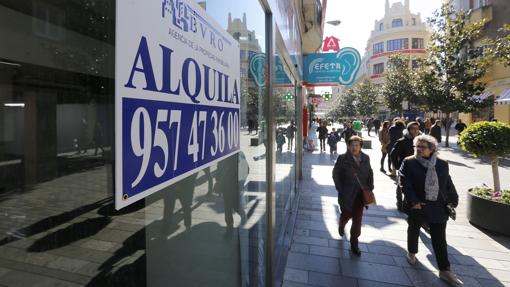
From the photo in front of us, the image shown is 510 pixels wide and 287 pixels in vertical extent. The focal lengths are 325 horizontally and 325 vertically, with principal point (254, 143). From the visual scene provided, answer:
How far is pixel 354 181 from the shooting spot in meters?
4.49

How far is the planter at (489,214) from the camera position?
16.4 ft

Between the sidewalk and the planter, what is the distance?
0.13 m

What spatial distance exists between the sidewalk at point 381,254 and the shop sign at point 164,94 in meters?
2.99

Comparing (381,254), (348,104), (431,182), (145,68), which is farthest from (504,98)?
(348,104)

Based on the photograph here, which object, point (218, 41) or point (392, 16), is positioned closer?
point (218, 41)

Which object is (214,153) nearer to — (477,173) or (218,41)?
(218,41)

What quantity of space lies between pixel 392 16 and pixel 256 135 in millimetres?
80980

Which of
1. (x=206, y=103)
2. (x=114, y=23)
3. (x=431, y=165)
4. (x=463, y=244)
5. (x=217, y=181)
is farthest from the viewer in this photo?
(x=463, y=244)

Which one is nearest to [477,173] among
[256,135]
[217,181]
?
[256,135]

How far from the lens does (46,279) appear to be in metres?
0.72

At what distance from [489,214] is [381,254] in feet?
7.02

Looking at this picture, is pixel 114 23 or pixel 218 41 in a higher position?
pixel 218 41

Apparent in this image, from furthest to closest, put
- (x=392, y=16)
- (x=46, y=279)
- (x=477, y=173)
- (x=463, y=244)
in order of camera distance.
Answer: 1. (x=392, y=16)
2. (x=477, y=173)
3. (x=463, y=244)
4. (x=46, y=279)

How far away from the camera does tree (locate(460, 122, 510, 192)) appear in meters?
5.29
